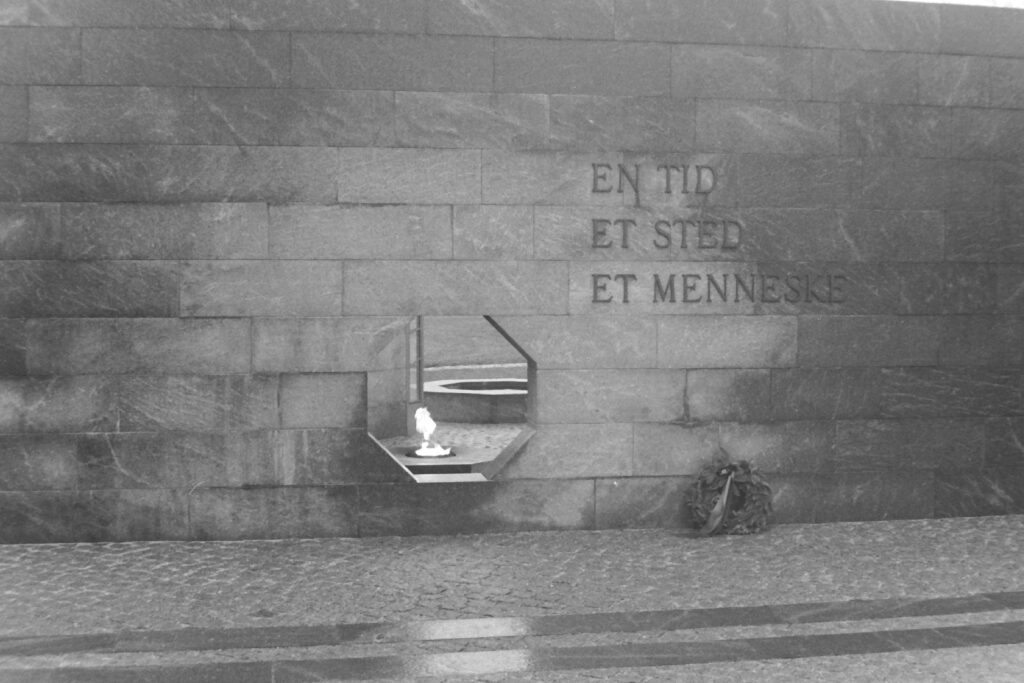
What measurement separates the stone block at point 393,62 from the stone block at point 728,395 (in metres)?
3.45

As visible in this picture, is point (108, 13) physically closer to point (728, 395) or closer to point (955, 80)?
point (728, 395)

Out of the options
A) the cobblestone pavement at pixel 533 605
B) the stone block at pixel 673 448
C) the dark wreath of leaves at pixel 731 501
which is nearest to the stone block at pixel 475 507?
the cobblestone pavement at pixel 533 605

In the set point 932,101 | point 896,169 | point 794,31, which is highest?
point 794,31

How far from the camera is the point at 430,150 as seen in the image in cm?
900

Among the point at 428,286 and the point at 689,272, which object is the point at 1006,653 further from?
the point at 428,286

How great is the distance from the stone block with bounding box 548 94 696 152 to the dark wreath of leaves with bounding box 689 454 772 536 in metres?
3.11

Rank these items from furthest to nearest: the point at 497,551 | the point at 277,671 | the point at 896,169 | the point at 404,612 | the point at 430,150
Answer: the point at 896,169
the point at 430,150
the point at 497,551
the point at 404,612
the point at 277,671

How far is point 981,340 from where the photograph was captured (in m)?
9.73

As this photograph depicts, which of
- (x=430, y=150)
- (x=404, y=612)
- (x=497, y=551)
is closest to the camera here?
(x=404, y=612)

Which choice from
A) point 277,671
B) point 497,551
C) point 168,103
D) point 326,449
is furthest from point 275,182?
point 277,671

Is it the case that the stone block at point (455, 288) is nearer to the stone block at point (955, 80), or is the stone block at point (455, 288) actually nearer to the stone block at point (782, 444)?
the stone block at point (782, 444)

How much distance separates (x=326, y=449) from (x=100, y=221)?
286cm

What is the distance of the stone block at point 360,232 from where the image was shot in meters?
8.85

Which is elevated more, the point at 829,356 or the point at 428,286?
the point at 428,286
